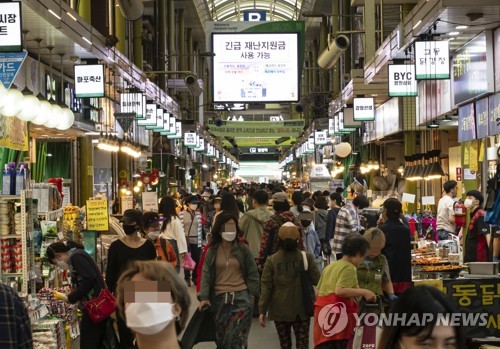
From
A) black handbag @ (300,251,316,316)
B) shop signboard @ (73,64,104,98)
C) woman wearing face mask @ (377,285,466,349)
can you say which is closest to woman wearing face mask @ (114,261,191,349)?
woman wearing face mask @ (377,285,466,349)

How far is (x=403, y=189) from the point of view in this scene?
2277 cm

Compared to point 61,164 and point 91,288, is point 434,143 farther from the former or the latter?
point 91,288

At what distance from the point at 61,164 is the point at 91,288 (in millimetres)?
12125

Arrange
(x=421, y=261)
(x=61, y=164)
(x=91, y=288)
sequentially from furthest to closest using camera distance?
1. (x=61, y=164)
2. (x=421, y=261)
3. (x=91, y=288)

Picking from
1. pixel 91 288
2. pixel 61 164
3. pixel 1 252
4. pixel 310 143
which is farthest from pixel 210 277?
pixel 310 143

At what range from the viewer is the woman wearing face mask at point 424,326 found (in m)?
2.86

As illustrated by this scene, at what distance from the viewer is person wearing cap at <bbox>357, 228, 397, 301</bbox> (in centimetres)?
733

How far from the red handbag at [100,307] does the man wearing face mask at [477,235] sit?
19.4ft

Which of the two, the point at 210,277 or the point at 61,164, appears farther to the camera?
the point at 61,164

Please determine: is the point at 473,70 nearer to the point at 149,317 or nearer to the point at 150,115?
the point at 150,115

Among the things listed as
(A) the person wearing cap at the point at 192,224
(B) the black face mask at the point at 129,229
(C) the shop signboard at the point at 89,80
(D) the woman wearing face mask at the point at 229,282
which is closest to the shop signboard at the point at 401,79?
(A) the person wearing cap at the point at 192,224

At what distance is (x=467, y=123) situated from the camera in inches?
552

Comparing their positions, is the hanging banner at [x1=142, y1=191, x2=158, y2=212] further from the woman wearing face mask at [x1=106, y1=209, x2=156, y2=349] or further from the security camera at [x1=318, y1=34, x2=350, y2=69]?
the woman wearing face mask at [x1=106, y1=209, x2=156, y2=349]

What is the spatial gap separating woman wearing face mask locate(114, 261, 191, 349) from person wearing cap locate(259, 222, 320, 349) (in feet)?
14.2
